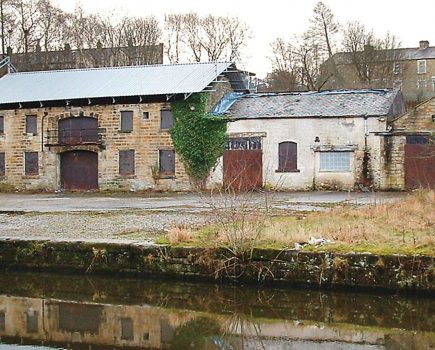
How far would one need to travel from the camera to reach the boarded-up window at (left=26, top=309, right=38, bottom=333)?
764 cm

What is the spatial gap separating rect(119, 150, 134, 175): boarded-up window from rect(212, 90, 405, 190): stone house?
14.0ft

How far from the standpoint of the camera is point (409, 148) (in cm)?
2716

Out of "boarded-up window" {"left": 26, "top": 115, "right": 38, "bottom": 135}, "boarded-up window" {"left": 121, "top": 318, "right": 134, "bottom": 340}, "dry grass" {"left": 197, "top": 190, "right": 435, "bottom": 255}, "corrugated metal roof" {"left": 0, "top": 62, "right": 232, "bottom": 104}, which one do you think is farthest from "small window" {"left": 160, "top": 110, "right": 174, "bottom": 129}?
"boarded-up window" {"left": 121, "top": 318, "right": 134, "bottom": 340}

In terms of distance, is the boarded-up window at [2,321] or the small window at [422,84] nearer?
the boarded-up window at [2,321]

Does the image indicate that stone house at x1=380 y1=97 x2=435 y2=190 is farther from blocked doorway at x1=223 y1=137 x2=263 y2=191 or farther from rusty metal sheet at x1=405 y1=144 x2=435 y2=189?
blocked doorway at x1=223 y1=137 x2=263 y2=191

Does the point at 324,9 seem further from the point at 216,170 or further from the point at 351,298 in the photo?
the point at 351,298

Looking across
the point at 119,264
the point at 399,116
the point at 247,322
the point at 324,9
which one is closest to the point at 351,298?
the point at 247,322

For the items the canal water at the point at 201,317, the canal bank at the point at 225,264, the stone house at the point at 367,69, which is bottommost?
the canal water at the point at 201,317

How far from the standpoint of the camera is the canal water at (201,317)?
706 cm

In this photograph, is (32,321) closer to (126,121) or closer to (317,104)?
(317,104)

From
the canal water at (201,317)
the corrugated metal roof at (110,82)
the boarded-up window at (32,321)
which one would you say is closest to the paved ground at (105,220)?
the canal water at (201,317)

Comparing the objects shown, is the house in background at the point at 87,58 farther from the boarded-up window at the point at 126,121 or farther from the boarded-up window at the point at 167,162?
the boarded-up window at the point at 167,162

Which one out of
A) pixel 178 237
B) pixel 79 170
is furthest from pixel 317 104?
pixel 178 237

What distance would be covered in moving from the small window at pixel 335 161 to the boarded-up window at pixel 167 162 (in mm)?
7001
